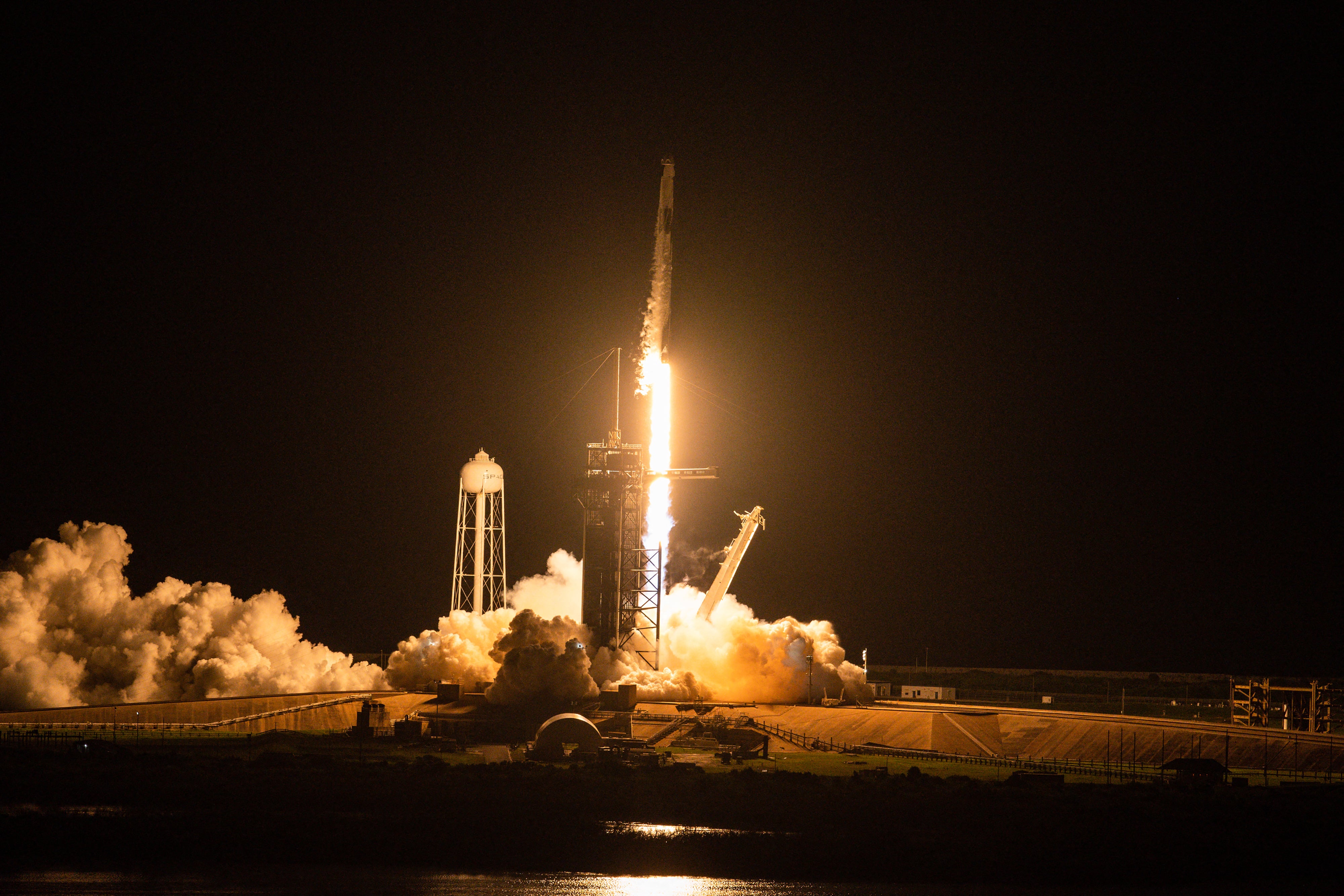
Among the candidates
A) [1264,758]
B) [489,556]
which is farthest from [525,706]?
[1264,758]

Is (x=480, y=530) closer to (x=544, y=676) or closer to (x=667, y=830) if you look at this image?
(x=544, y=676)

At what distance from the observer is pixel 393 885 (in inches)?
1188

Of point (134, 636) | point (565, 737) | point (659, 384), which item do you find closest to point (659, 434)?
point (659, 384)

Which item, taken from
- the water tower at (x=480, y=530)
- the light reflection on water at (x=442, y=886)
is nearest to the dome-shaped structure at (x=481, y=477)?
the water tower at (x=480, y=530)

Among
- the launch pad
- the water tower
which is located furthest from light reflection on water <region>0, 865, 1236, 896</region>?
the water tower

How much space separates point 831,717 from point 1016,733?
23.2 feet

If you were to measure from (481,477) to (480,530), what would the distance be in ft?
8.24

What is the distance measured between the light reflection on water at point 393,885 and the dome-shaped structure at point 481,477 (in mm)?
32949

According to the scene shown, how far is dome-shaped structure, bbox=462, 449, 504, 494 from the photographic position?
6394cm

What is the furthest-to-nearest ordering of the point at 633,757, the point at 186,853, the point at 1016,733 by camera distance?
1. the point at 1016,733
2. the point at 633,757
3. the point at 186,853

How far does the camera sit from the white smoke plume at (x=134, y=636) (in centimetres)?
6203

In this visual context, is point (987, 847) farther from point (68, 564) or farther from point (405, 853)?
point (68, 564)

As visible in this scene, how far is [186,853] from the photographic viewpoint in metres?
32.5

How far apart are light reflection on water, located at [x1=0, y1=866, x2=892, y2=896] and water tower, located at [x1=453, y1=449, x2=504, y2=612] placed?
32.6m
